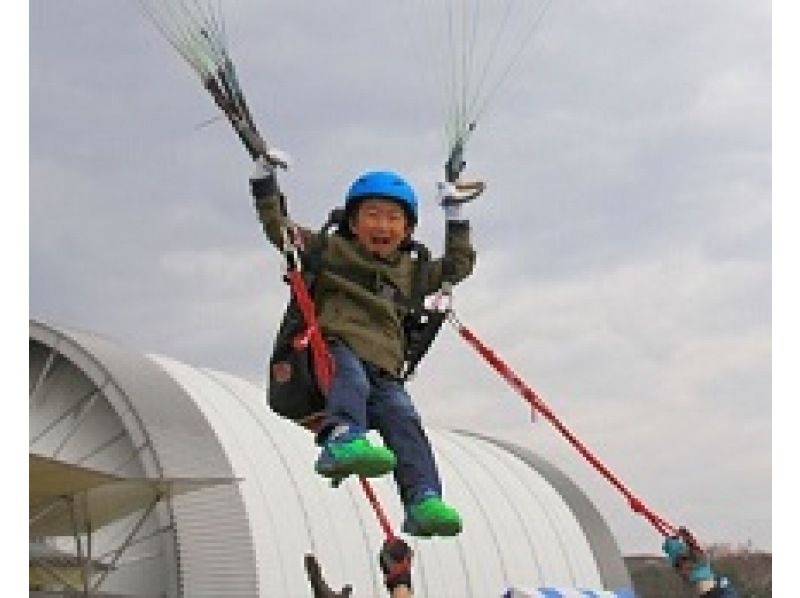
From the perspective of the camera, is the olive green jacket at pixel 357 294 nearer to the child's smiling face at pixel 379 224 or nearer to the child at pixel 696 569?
the child's smiling face at pixel 379 224

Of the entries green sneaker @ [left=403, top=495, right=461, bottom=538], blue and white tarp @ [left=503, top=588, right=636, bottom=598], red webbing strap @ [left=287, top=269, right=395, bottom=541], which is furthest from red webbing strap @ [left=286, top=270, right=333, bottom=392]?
blue and white tarp @ [left=503, top=588, right=636, bottom=598]

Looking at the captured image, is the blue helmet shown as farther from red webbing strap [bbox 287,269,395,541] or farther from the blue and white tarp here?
the blue and white tarp

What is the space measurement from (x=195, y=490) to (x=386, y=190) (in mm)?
19601

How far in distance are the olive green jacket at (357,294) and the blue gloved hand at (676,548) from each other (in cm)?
196

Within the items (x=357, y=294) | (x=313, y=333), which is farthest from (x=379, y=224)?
(x=313, y=333)

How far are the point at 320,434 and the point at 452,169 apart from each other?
5.17 ft

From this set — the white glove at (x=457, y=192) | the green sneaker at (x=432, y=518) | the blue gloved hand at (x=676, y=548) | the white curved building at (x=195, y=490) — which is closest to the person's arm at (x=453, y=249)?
the white glove at (x=457, y=192)

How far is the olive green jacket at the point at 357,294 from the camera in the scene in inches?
253

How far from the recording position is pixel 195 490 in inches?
997

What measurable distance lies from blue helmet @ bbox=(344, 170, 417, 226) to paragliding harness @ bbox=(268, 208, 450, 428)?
10.1 inches

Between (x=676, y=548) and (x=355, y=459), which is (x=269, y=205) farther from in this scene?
(x=676, y=548)

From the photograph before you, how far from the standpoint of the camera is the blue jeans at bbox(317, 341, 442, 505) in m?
6.17

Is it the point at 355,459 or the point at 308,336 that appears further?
the point at 308,336

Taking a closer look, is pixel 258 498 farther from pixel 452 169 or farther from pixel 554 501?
pixel 452 169
